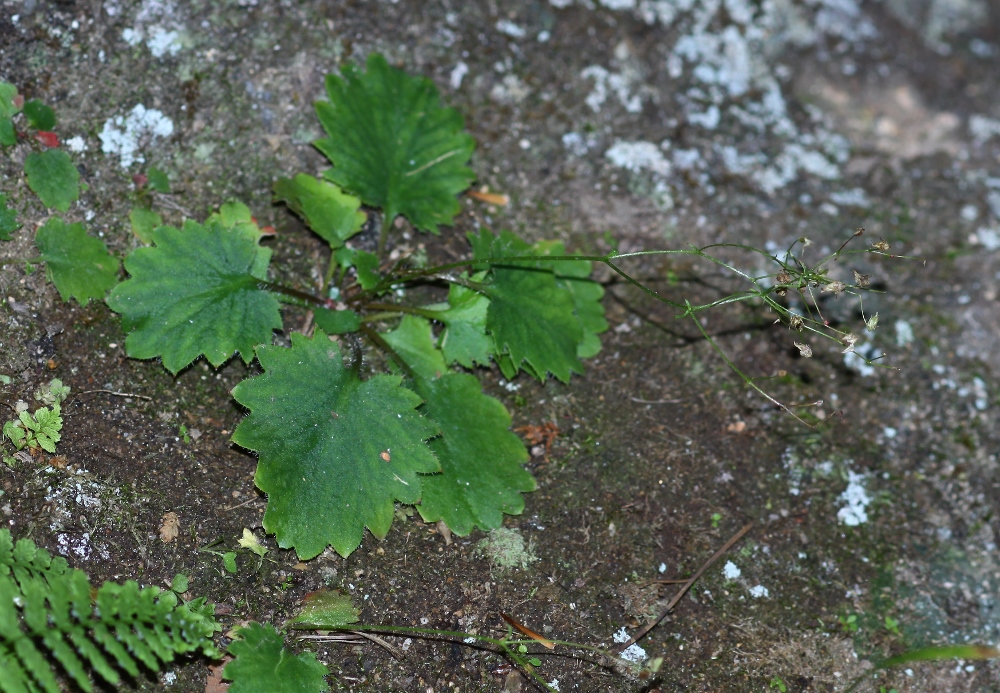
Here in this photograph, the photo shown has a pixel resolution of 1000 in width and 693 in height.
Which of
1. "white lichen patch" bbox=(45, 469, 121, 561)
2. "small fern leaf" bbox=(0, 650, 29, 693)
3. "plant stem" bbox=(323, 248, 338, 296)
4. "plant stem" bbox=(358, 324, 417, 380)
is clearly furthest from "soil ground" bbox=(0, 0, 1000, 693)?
"small fern leaf" bbox=(0, 650, 29, 693)

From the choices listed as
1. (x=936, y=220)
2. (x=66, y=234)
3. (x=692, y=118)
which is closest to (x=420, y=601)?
(x=66, y=234)

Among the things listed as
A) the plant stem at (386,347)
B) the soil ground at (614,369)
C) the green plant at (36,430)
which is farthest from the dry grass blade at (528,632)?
the green plant at (36,430)

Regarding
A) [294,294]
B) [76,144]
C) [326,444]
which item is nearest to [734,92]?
[294,294]

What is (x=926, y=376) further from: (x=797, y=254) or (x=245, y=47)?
(x=245, y=47)

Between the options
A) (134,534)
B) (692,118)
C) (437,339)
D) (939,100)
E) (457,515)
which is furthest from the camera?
→ (939,100)

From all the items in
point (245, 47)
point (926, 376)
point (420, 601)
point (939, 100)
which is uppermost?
point (939, 100)

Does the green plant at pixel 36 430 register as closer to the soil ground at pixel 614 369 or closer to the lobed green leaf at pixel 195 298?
the soil ground at pixel 614 369

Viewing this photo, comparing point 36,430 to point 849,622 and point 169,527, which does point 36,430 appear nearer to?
point 169,527
